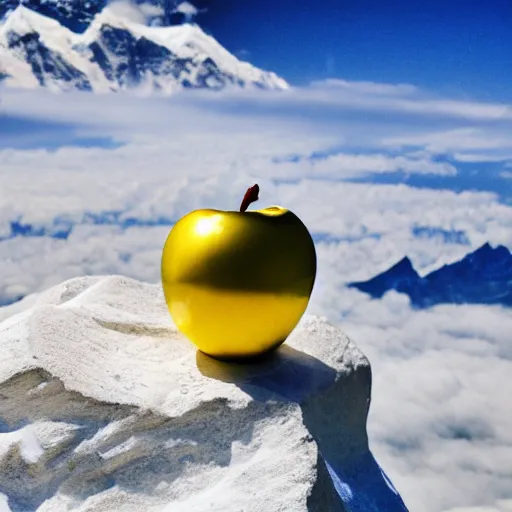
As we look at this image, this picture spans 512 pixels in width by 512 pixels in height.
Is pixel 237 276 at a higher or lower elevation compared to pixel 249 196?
lower

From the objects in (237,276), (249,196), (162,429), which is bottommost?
(162,429)

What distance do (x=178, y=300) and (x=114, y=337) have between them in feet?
2.26

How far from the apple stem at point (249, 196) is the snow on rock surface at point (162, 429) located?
0.92 metres

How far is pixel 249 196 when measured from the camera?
14.9 feet

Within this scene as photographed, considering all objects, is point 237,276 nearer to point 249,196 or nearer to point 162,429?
point 249,196

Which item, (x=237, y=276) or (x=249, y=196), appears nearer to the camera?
(x=237, y=276)

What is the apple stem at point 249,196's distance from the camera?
4535mm

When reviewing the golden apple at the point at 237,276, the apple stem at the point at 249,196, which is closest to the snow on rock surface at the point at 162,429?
the golden apple at the point at 237,276

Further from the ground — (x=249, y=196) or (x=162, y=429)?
(x=249, y=196)

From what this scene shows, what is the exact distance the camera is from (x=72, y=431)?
4.12 metres

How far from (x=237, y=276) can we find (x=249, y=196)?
1.88ft

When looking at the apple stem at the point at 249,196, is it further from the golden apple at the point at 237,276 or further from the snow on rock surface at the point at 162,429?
the snow on rock surface at the point at 162,429

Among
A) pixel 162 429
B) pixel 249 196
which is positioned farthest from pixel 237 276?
pixel 162 429

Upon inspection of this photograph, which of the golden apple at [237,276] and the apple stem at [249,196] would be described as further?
the apple stem at [249,196]
